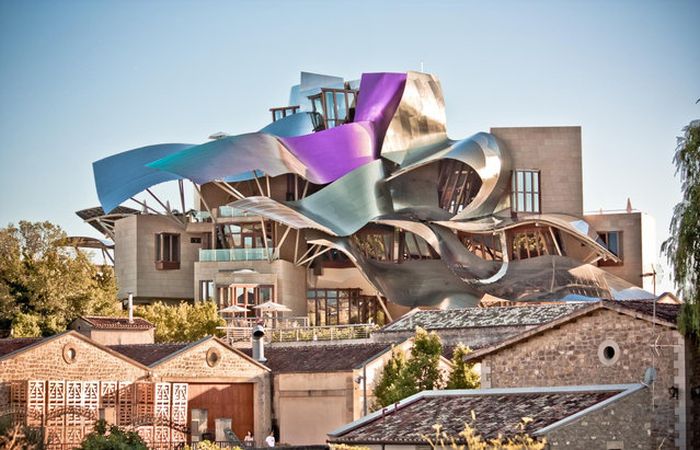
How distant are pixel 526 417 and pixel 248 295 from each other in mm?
49573

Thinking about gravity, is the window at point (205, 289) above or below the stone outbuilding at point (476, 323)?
above

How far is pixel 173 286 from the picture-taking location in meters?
80.4

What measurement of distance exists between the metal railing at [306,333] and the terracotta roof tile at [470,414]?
2947cm

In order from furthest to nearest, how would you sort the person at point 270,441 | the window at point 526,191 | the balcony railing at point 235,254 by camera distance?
the window at point 526,191, the balcony railing at point 235,254, the person at point 270,441

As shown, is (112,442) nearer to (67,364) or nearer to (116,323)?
(67,364)

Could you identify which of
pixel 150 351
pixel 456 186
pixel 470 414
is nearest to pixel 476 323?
pixel 150 351

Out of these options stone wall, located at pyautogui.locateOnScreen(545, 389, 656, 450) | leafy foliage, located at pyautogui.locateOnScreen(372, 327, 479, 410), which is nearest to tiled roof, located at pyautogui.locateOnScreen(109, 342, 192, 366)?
leafy foliage, located at pyautogui.locateOnScreen(372, 327, 479, 410)

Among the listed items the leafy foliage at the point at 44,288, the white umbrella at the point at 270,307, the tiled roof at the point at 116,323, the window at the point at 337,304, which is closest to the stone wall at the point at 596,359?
the tiled roof at the point at 116,323

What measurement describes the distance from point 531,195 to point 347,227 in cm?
1001

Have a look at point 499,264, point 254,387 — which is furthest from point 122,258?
point 254,387

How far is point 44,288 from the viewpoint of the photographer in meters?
63.8

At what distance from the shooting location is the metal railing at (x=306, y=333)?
6156 cm

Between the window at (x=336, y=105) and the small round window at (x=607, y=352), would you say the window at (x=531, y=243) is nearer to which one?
the window at (x=336, y=105)

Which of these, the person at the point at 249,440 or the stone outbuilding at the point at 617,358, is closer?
the stone outbuilding at the point at 617,358
